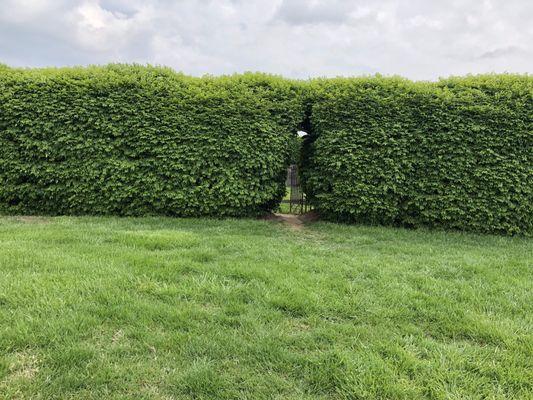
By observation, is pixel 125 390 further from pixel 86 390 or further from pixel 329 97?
pixel 329 97

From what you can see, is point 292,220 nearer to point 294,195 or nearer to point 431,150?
point 294,195

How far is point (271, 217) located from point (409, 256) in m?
2.72

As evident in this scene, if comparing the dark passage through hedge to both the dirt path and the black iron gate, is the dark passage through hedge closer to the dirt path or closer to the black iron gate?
the dirt path

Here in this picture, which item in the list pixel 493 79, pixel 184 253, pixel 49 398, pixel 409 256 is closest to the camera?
pixel 49 398

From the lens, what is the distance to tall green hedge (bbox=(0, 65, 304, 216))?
5902 millimetres

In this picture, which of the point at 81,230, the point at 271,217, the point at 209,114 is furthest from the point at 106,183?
the point at 271,217

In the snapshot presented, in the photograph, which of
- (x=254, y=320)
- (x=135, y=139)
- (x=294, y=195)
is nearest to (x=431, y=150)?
(x=294, y=195)

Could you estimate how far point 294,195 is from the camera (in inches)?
289

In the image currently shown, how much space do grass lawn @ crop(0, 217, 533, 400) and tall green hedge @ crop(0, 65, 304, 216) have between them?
154 cm

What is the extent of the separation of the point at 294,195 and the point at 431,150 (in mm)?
2569

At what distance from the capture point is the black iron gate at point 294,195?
7158mm

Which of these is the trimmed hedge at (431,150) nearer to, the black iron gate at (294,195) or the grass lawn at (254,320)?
the black iron gate at (294,195)

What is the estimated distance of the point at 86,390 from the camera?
1.97 m

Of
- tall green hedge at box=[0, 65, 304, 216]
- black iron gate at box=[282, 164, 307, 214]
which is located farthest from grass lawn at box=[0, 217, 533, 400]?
black iron gate at box=[282, 164, 307, 214]
